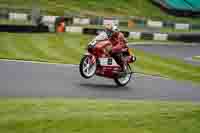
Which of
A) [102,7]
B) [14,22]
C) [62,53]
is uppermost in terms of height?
[102,7]

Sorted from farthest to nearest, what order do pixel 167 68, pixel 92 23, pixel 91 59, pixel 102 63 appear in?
1. pixel 92 23
2. pixel 167 68
3. pixel 102 63
4. pixel 91 59

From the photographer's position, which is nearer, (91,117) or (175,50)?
(91,117)

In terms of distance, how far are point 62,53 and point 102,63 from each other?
5449 mm

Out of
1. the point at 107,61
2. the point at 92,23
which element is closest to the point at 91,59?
the point at 107,61

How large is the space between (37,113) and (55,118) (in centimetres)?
48

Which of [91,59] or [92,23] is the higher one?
[92,23]

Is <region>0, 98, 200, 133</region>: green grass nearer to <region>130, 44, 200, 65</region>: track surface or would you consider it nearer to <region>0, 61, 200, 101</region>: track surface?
<region>0, 61, 200, 101</region>: track surface

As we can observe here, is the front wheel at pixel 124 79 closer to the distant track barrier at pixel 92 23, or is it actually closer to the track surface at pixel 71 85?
the track surface at pixel 71 85

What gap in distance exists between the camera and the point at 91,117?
9562 mm

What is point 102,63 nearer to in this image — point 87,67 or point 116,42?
point 87,67

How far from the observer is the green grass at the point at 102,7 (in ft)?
97.1

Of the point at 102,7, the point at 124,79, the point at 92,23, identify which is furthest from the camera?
the point at 102,7

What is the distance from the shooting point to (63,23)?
1008 inches

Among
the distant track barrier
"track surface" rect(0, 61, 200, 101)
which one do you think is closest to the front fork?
"track surface" rect(0, 61, 200, 101)
